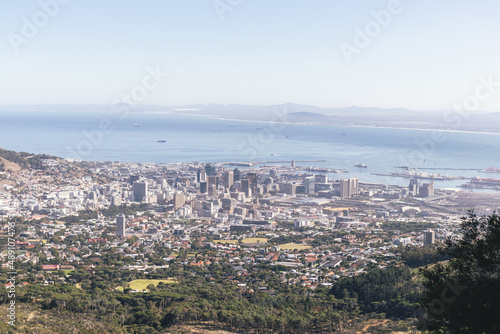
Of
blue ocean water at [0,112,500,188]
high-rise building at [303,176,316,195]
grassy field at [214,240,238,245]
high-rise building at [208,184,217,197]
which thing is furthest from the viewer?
blue ocean water at [0,112,500,188]

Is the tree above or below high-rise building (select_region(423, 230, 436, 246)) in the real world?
above

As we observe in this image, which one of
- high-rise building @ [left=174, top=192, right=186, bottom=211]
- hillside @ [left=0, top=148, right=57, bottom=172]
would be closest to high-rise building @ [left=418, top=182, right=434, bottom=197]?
high-rise building @ [left=174, top=192, right=186, bottom=211]

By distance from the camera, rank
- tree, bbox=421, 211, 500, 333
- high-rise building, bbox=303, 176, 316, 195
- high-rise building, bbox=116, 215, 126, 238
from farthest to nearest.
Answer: high-rise building, bbox=303, 176, 316, 195 < high-rise building, bbox=116, 215, 126, 238 < tree, bbox=421, 211, 500, 333

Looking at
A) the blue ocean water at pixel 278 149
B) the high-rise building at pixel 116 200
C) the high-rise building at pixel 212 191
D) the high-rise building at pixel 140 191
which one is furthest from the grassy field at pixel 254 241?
the blue ocean water at pixel 278 149

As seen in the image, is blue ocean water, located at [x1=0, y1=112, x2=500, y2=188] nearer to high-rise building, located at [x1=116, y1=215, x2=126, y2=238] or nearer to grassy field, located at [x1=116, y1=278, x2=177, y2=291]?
high-rise building, located at [x1=116, y1=215, x2=126, y2=238]

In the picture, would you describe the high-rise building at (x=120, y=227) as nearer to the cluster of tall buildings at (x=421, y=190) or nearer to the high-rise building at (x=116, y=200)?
the high-rise building at (x=116, y=200)

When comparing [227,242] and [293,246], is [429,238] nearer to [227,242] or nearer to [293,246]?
[293,246]
